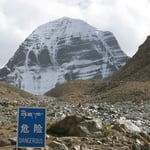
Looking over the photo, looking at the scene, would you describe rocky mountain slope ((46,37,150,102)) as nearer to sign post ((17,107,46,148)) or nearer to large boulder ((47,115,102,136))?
large boulder ((47,115,102,136))

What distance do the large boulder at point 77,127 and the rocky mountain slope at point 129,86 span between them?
36.0 meters

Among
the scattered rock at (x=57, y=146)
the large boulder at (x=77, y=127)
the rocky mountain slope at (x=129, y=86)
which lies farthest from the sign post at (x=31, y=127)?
the rocky mountain slope at (x=129, y=86)

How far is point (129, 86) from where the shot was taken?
7656 cm

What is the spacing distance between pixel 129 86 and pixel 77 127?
5761 centimetres

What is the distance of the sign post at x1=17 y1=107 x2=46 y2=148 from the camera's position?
11344mm

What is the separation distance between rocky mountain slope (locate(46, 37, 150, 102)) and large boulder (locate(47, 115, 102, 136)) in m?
36.0

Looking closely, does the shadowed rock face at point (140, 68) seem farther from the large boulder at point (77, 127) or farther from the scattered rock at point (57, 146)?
the scattered rock at point (57, 146)

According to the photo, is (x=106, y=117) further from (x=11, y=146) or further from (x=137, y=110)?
(x=11, y=146)

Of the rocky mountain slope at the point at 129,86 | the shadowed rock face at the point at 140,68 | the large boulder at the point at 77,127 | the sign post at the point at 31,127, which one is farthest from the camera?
the shadowed rock face at the point at 140,68

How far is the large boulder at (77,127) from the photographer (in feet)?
63.5

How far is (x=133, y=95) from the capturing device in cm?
6222

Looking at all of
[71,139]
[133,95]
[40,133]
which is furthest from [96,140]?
[133,95]

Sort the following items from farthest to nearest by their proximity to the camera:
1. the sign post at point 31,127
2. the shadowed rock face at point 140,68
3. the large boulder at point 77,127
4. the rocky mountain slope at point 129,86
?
the shadowed rock face at point 140,68, the rocky mountain slope at point 129,86, the large boulder at point 77,127, the sign post at point 31,127

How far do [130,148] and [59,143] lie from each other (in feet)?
7.61
